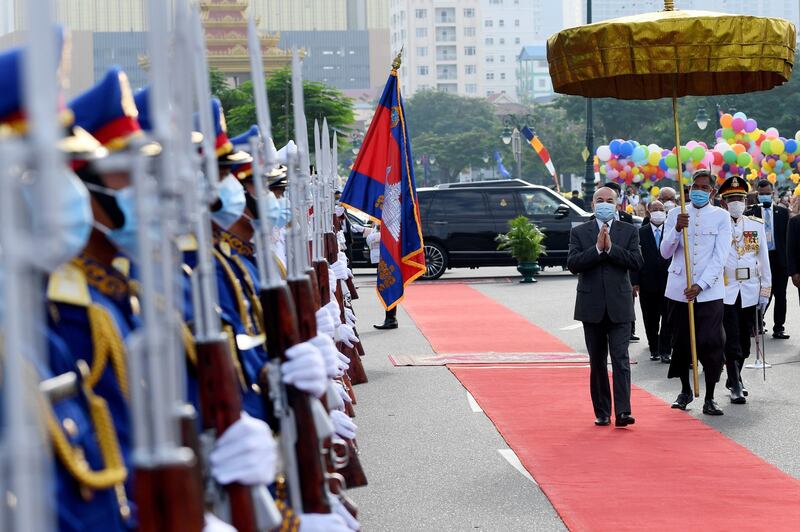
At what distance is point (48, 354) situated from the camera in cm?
273

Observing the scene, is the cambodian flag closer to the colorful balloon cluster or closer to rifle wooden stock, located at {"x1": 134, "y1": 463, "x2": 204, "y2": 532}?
rifle wooden stock, located at {"x1": 134, "y1": 463, "x2": 204, "y2": 532}

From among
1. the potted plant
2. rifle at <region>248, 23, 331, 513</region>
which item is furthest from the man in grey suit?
the potted plant

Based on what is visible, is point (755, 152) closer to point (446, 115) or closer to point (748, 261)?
point (748, 261)

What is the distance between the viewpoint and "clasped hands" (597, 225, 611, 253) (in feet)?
30.0

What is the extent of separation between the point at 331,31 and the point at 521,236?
14980 centimetres

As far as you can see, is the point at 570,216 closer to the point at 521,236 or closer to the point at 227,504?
the point at 521,236

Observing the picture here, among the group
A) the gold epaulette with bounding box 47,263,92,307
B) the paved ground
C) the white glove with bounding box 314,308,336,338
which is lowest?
the paved ground

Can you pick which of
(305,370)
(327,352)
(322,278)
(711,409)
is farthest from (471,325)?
(305,370)

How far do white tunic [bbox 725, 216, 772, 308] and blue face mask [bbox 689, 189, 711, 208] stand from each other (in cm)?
97

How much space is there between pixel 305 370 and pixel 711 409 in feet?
20.2

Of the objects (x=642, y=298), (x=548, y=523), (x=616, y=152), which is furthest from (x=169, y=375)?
(x=616, y=152)

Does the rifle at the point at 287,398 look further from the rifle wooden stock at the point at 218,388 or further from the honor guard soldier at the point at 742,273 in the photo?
the honor guard soldier at the point at 742,273

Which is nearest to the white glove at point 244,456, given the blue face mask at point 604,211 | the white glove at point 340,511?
the white glove at point 340,511

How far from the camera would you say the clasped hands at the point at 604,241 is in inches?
360
